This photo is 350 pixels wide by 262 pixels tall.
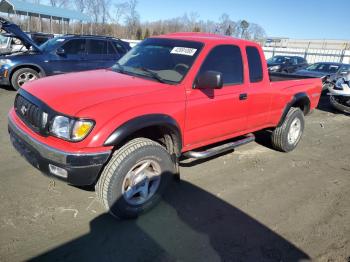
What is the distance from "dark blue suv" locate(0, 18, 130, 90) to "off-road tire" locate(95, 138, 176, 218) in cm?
726

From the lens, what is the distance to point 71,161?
9.38ft

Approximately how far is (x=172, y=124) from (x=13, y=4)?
35.8 metres

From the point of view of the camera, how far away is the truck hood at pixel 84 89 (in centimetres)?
303

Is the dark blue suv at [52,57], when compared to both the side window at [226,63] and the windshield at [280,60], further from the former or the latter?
the windshield at [280,60]

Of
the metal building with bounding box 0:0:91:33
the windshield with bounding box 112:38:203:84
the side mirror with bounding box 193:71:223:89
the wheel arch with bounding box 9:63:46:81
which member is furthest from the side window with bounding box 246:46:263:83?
the metal building with bounding box 0:0:91:33

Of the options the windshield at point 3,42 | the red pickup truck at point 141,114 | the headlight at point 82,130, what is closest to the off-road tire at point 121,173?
the red pickup truck at point 141,114

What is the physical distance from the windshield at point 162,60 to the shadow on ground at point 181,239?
5.15 ft

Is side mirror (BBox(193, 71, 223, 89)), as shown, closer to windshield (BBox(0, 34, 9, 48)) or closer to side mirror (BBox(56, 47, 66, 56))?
side mirror (BBox(56, 47, 66, 56))

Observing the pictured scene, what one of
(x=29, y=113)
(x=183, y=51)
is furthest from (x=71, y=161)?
(x=183, y=51)

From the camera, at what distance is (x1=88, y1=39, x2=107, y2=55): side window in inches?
394

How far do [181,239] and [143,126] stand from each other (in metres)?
1.19

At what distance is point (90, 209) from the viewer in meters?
3.48

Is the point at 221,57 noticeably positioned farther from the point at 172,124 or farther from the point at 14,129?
the point at 14,129

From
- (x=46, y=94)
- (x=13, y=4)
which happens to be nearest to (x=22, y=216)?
(x=46, y=94)
